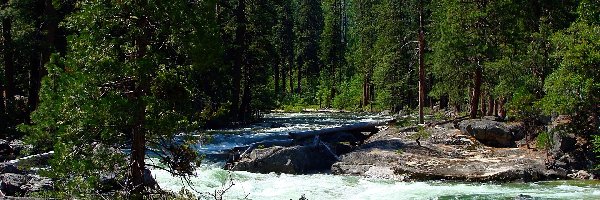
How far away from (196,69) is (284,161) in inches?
398

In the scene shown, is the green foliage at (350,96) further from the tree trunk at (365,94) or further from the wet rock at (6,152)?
the wet rock at (6,152)

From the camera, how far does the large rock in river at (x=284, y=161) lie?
61.7ft

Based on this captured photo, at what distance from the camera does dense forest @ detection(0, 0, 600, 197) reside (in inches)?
325

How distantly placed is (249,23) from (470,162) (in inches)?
687

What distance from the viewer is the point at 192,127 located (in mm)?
8789

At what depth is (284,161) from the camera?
18906 millimetres

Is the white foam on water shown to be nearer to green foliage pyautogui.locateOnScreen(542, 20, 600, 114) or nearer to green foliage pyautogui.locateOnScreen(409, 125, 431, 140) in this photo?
green foliage pyautogui.locateOnScreen(542, 20, 600, 114)

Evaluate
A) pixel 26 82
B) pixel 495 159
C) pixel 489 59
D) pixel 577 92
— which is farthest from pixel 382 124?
pixel 26 82

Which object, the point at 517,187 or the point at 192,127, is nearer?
the point at 192,127

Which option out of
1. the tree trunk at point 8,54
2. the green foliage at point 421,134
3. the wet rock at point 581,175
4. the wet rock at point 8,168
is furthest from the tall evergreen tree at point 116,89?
the tree trunk at point 8,54

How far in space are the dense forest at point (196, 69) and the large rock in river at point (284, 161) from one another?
2051 mm

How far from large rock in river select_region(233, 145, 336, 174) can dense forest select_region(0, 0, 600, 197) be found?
2.05 meters

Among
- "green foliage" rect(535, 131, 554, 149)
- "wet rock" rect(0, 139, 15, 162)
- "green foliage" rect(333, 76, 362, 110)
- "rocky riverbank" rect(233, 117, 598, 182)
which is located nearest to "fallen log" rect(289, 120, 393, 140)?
"rocky riverbank" rect(233, 117, 598, 182)

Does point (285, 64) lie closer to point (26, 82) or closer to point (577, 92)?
point (26, 82)
